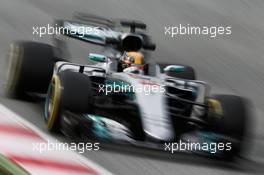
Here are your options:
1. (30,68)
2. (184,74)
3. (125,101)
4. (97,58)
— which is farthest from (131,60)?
(184,74)

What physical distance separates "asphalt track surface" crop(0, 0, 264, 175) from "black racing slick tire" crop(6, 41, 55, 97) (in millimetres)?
189

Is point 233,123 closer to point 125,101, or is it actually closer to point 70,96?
point 125,101

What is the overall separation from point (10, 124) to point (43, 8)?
671cm

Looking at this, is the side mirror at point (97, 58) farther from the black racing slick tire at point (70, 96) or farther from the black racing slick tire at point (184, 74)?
the black racing slick tire at point (184, 74)

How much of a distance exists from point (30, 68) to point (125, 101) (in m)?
1.09

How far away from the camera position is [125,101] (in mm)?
7039

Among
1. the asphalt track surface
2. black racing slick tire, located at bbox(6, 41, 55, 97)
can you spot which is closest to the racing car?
black racing slick tire, located at bbox(6, 41, 55, 97)

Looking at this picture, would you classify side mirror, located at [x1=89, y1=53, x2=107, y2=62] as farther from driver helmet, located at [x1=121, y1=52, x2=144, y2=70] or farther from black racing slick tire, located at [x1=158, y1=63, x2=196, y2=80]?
black racing slick tire, located at [x1=158, y1=63, x2=196, y2=80]

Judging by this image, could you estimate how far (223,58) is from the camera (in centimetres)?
1096

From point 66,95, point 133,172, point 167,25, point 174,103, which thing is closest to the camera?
point 133,172

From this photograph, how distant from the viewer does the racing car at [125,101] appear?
6633 mm

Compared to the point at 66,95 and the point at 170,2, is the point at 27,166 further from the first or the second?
the point at 170,2

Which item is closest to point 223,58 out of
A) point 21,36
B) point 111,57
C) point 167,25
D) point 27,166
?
point 167,25

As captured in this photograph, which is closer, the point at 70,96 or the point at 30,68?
the point at 70,96
